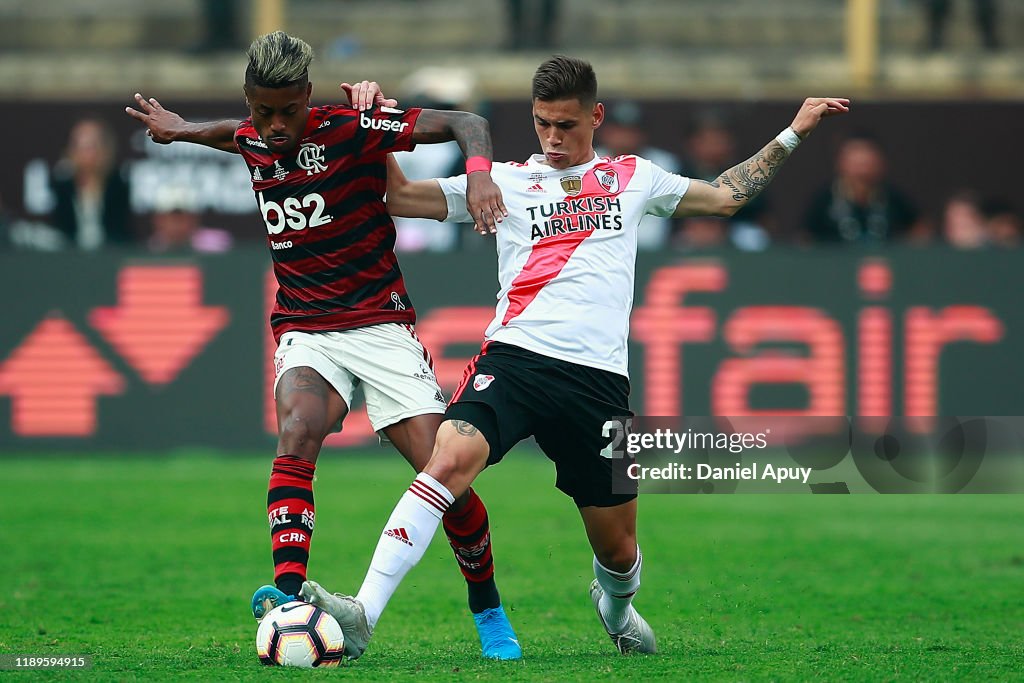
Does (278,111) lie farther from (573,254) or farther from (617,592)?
(617,592)

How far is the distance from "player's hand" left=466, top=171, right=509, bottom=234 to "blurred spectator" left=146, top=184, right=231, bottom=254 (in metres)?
8.74

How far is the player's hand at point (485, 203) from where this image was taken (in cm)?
628

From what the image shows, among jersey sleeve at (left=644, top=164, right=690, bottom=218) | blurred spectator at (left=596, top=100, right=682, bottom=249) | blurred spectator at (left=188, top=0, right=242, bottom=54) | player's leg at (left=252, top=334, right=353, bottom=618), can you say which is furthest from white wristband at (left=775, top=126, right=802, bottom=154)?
blurred spectator at (left=188, top=0, right=242, bottom=54)

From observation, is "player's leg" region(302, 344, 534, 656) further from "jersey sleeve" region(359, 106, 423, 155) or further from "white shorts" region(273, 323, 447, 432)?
"jersey sleeve" region(359, 106, 423, 155)

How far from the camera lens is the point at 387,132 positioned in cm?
669

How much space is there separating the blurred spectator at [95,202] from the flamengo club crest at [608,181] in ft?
29.8

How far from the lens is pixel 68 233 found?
48.8 ft

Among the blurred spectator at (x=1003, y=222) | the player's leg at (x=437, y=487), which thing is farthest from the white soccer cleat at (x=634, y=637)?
the blurred spectator at (x=1003, y=222)

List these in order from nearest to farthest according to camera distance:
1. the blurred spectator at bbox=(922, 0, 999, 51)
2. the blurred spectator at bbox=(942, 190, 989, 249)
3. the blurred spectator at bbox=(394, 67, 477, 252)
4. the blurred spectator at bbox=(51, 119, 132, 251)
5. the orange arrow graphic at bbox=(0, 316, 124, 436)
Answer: the orange arrow graphic at bbox=(0, 316, 124, 436)
the blurred spectator at bbox=(394, 67, 477, 252)
the blurred spectator at bbox=(51, 119, 132, 251)
the blurred spectator at bbox=(942, 190, 989, 249)
the blurred spectator at bbox=(922, 0, 999, 51)

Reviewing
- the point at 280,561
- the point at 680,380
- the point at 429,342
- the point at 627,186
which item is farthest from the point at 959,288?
the point at 280,561

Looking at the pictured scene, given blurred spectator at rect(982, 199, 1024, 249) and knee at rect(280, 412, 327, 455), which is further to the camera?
blurred spectator at rect(982, 199, 1024, 249)

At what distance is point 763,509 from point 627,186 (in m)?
5.92

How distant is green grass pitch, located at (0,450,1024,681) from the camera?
6137mm

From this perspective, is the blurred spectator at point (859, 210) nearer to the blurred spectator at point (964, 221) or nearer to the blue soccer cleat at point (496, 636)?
the blurred spectator at point (964, 221)
